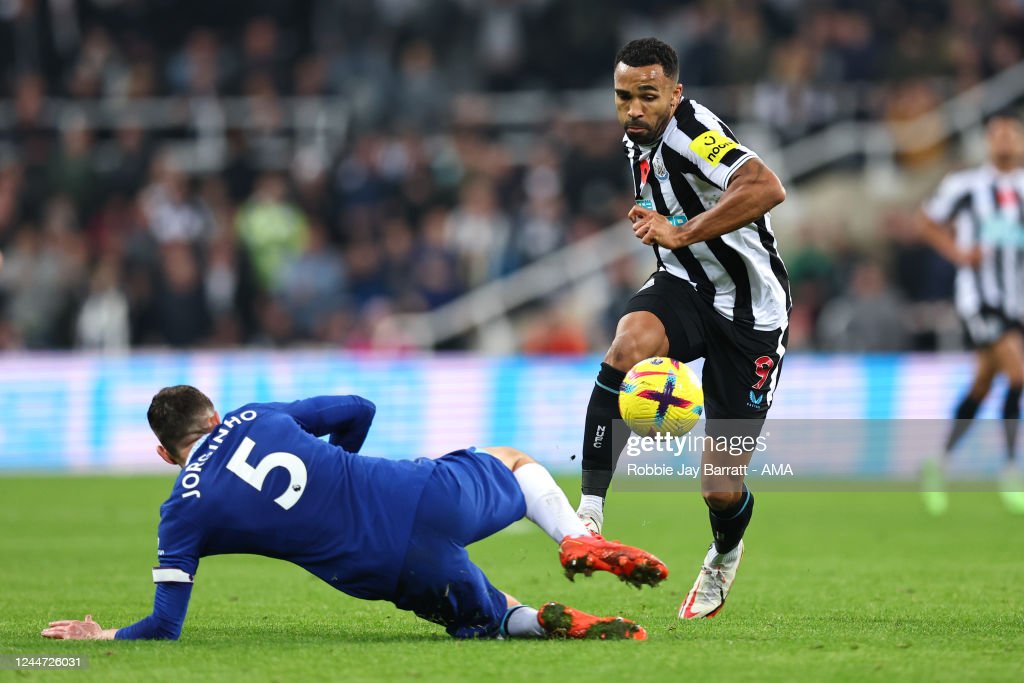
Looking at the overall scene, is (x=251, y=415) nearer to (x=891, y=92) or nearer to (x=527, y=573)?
(x=527, y=573)

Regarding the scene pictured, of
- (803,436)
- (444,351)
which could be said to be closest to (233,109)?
(444,351)

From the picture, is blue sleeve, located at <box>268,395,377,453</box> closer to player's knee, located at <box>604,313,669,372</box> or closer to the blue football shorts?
the blue football shorts

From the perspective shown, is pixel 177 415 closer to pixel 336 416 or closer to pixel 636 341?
pixel 336 416

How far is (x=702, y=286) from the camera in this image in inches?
278

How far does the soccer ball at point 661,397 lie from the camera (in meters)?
6.55

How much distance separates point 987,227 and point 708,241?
6.27 meters

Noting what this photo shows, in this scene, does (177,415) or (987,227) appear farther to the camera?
(987,227)

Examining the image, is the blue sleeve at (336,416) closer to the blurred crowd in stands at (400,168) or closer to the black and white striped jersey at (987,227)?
the black and white striped jersey at (987,227)

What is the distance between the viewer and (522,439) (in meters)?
15.5

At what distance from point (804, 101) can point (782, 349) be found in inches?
449

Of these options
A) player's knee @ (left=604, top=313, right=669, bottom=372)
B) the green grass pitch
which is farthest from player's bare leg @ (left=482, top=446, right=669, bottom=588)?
player's knee @ (left=604, top=313, right=669, bottom=372)

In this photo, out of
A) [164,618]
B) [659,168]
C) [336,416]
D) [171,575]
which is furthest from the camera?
[659,168]

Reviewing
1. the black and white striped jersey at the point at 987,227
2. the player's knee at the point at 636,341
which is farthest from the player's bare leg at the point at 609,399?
the black and white striped jersey at the point at 987,227

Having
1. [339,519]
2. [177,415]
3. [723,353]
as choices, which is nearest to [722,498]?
[723,353]
